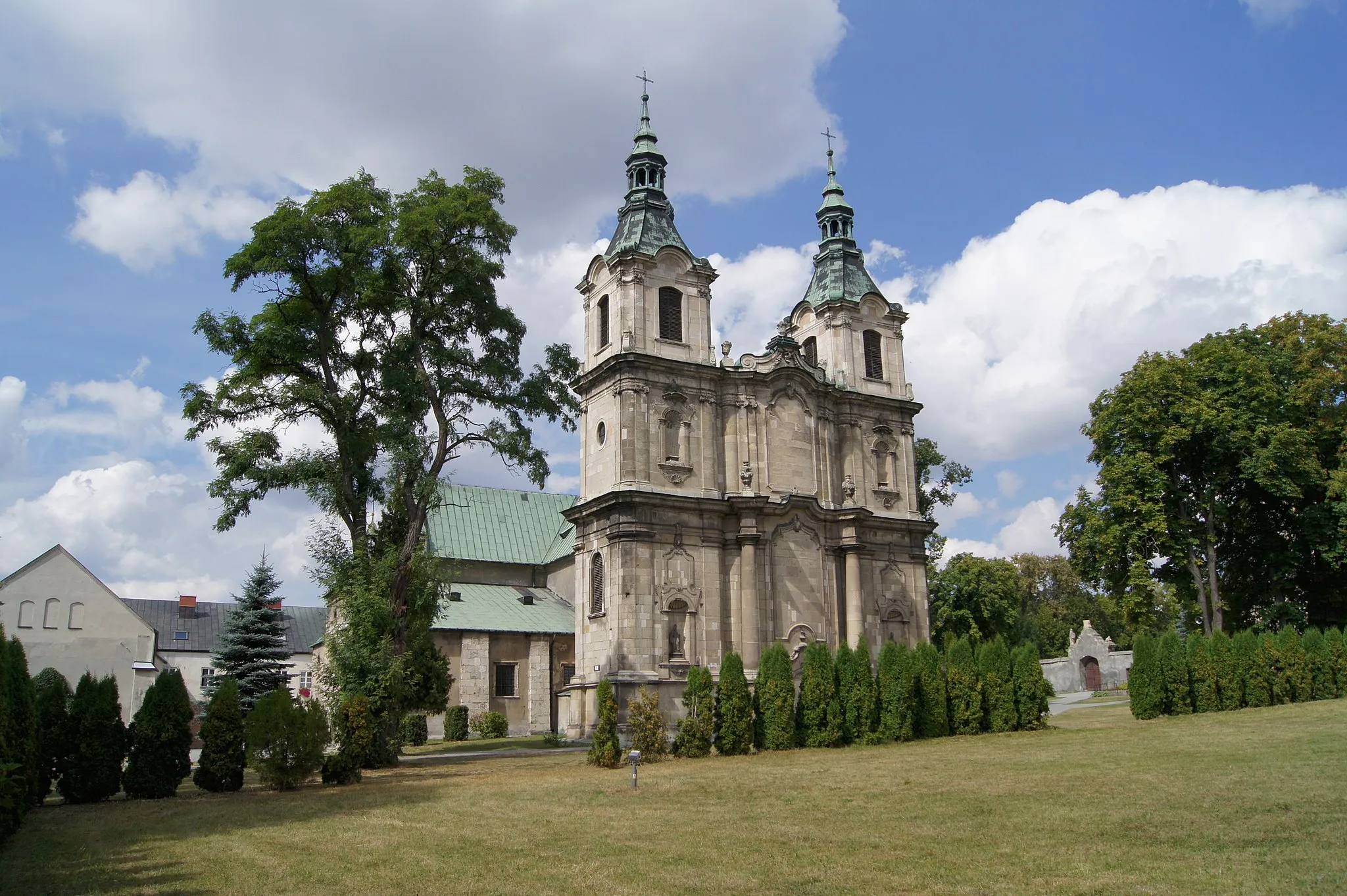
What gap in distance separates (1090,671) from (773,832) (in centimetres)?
5167

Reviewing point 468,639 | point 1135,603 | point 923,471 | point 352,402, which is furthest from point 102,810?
point 923,471

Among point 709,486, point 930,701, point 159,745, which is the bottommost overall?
point 159,745

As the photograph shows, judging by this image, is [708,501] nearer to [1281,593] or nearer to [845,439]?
[845,439]

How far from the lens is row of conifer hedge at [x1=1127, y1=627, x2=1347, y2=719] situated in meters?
29.3

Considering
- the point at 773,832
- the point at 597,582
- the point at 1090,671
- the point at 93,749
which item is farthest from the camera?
the point at 1090,671

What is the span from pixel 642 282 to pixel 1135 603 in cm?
2054

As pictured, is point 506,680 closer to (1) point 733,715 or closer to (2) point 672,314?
(2) point 672,314

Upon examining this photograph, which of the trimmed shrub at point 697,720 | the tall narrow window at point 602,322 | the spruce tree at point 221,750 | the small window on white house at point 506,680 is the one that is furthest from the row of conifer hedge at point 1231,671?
the small window on white house at point 506,680

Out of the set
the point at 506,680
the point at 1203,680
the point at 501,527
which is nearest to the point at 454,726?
the point at 506,680

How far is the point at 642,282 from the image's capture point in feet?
115

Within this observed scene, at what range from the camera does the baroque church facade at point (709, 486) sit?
32.9 metres

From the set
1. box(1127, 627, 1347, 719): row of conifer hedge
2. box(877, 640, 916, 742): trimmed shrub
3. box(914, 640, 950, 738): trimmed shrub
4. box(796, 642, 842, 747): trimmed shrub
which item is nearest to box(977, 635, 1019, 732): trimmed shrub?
box(914, 640, 950, 738): trimmed shrub

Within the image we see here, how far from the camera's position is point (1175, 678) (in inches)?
1155

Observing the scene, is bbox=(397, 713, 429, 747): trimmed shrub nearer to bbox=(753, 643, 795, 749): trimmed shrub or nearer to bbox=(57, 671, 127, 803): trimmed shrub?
bbox=(753, 643, 795, 749): trimmed shrub
